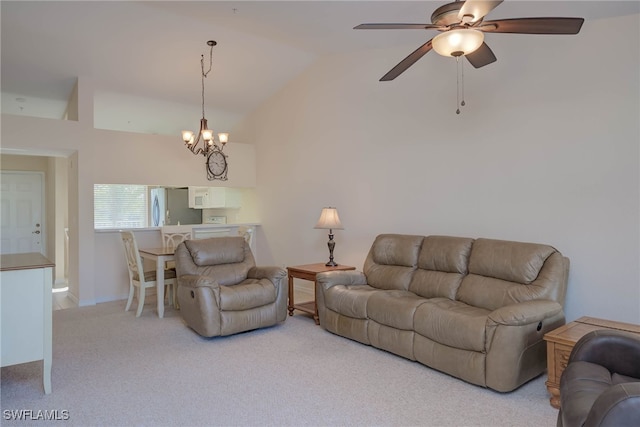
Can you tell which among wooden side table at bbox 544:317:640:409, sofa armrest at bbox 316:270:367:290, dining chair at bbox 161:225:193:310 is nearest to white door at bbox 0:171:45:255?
dining chair at bbox 161:225:193:310

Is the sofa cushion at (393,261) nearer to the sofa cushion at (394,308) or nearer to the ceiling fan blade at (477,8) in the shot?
the sofa cushion at (394,308)

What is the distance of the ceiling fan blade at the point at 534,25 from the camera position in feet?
6.89

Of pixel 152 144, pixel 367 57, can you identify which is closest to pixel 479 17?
pixel 367 57

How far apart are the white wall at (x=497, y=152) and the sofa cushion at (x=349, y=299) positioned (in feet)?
3.61

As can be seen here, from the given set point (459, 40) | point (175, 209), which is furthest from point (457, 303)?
point (175, 209)

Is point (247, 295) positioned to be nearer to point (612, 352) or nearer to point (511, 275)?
point (511, 275)

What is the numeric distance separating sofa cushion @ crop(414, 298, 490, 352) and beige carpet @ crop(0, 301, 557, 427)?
0.30 meters

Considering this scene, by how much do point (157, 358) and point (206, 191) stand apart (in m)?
4.33

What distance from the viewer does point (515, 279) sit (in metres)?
3.22

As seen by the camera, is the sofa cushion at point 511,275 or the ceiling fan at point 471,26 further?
the sofa cushion at point 511,275

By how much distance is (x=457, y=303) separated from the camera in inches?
134

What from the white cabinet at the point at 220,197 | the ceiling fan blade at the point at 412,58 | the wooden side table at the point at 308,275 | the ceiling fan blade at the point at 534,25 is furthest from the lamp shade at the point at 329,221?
the white cabinet at the point at 220,197

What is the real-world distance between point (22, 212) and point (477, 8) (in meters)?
7.79

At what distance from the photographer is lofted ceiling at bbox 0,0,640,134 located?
3.87 metres
